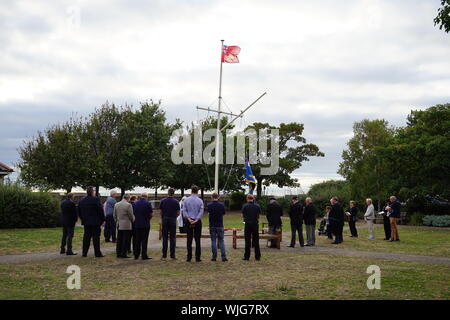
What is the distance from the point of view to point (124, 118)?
45.3m

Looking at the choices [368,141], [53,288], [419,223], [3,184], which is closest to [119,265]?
[53,288]

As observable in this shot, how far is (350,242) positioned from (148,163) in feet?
94.0

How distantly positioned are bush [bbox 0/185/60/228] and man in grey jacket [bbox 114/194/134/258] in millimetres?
14124

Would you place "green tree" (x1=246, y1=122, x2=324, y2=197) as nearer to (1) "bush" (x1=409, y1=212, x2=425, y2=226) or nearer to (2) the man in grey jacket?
(1) "bush" (x1=409, y1=212, x2=425, y2=226)

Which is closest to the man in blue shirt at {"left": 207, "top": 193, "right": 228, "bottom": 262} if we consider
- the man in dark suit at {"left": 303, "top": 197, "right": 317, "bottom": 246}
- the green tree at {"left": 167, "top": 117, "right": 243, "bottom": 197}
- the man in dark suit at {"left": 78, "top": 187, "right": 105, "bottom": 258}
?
the man in dark suit at {"left": 78, "top": 187, "right": 105, "bottom": 258}

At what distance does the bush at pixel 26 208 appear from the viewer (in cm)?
2491

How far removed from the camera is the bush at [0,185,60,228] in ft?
81.7

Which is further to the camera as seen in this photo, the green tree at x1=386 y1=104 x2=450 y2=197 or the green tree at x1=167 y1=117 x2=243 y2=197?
the green tree at x1=167 y1=117 x2=243 y2=197

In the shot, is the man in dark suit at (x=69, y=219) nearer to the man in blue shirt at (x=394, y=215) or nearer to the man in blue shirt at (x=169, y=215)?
the man in blue shirt at (x=169, y=215)

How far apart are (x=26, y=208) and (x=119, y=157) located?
731 inches
